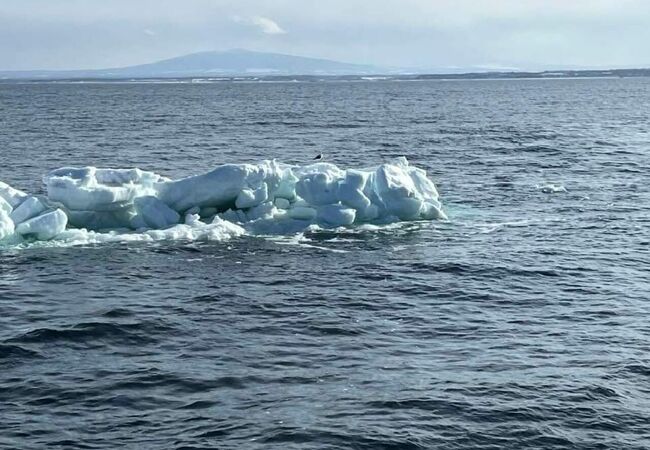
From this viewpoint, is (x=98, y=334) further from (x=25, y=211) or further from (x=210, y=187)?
(x=210, y=187)

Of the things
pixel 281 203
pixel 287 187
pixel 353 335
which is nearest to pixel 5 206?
pixel 281 203

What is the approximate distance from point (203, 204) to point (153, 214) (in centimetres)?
206

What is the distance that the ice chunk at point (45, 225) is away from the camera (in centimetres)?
3053

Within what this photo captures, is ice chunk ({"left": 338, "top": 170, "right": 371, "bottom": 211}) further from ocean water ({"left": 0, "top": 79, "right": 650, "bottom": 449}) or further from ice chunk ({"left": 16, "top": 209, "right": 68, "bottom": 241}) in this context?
ice chunk ({"left": 16, "top": 209, "right": 68, "bottom": 241})

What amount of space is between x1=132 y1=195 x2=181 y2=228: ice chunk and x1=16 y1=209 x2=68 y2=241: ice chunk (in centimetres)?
290

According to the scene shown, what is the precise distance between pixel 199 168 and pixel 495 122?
49093 mm

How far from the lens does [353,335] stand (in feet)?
70.6

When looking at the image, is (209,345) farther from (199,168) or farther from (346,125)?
(346,125)

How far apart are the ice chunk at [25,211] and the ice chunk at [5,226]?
0.60m

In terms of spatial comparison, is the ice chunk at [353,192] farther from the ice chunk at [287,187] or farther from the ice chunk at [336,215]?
the ice chunk at [287,187]

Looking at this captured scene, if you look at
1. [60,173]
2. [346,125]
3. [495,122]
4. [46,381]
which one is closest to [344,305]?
[46,381]

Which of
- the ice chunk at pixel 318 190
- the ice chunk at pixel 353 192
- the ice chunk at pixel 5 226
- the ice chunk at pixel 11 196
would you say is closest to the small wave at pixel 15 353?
the ice chunk at pixel 5 226

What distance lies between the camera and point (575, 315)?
2320 centimetres

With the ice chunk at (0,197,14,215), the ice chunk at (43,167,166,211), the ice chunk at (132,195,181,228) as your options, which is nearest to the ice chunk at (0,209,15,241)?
the ice chunk at (0,197,14,215)
